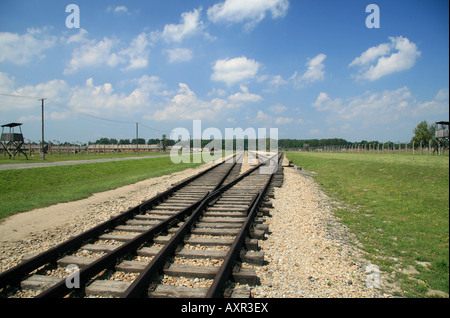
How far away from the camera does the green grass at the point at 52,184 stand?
954 cm

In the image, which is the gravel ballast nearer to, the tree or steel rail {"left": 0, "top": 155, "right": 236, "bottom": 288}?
steel rail {"left": 0, "top": 155, "right": 236, "bottom": 288}

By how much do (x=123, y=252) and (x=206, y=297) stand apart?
6.52 feet

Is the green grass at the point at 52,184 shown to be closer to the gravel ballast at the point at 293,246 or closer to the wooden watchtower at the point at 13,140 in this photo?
the gravel ballast at the point at 293,246

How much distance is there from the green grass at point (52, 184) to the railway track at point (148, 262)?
15.2ft

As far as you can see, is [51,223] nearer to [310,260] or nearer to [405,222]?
[310,260]

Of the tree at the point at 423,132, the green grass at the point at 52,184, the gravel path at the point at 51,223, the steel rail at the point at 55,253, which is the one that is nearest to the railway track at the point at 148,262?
the steel rail at the point at 55,253

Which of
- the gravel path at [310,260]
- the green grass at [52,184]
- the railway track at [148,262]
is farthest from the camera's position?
the green grass at [52,184]

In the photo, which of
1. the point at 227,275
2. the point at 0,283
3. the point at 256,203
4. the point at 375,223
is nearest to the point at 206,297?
the point at 227,275

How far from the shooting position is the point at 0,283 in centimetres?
357

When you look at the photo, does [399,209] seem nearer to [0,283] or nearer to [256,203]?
[256,203]

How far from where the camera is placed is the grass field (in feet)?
14.0

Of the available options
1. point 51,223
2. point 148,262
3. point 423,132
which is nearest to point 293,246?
point 148,262

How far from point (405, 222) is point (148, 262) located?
6654mm

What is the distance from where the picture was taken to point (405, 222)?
7.11m
